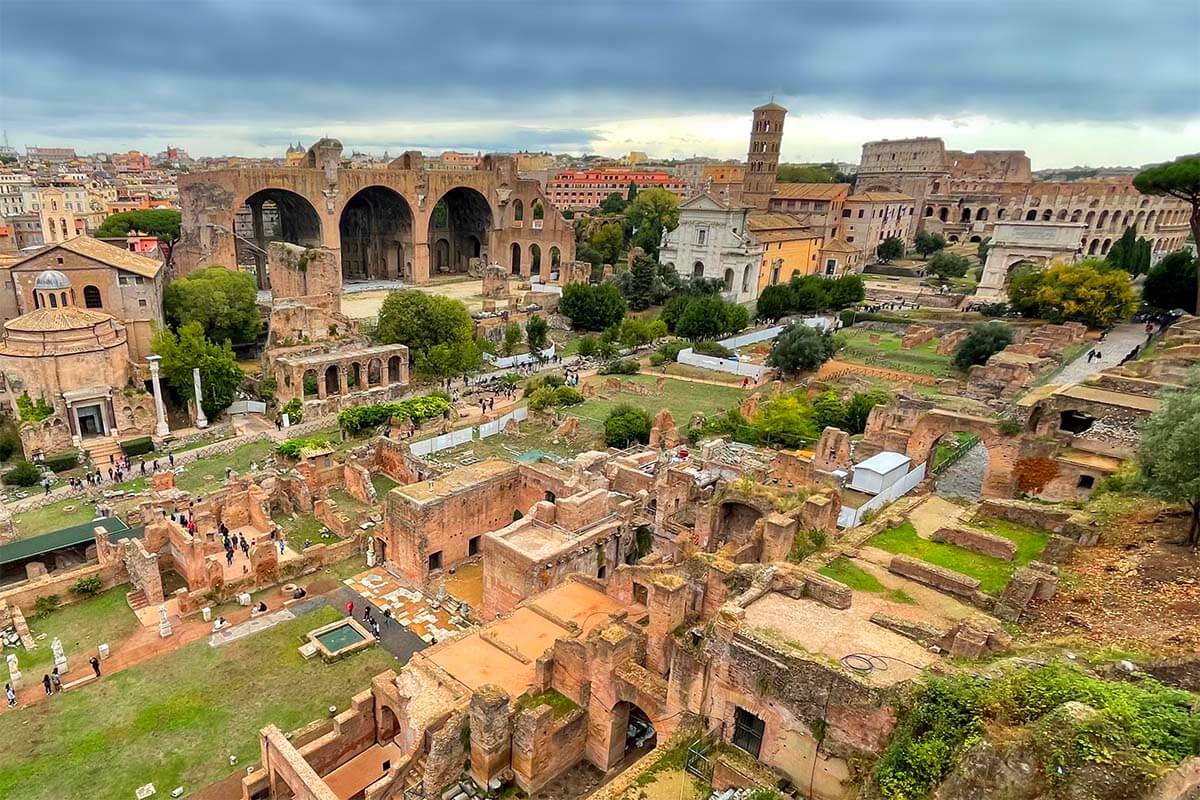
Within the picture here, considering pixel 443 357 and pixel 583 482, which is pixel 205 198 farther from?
pixel 583 482

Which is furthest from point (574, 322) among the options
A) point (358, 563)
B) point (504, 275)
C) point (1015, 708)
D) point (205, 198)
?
point (1015, 708)

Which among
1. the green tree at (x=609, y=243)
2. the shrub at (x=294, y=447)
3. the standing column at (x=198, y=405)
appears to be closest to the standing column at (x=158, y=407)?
the standing column at (x=198, y=405)

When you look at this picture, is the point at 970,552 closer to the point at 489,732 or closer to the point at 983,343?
the point at 489,732

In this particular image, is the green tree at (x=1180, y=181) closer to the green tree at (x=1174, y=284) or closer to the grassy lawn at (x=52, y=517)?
the green tree at (x=1174, y=284)

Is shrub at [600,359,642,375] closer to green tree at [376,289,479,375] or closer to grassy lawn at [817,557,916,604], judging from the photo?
green tree at [376,289,479,375]

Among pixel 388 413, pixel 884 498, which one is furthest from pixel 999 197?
pixel 388 413
